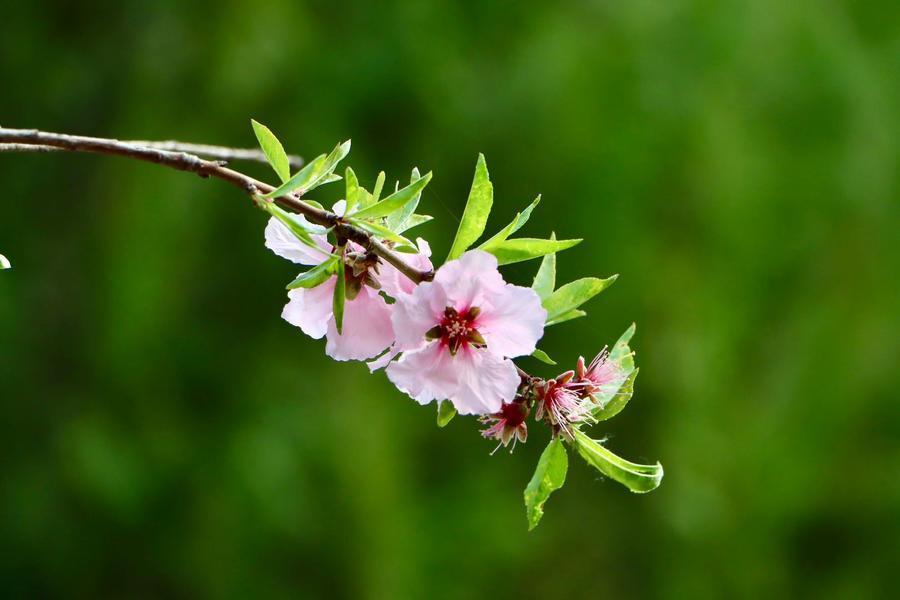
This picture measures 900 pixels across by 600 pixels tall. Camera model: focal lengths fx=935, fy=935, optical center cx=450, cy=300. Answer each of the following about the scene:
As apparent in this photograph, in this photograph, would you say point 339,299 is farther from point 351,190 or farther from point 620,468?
point 620,468

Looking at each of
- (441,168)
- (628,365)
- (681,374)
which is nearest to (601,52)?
(441,168)

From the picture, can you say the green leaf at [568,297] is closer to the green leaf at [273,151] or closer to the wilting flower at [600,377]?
the wilting flower at [600,377]

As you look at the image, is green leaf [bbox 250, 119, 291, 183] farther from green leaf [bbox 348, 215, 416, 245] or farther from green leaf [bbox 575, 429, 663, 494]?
green leaf [bbox 575, 429, 663, 494]

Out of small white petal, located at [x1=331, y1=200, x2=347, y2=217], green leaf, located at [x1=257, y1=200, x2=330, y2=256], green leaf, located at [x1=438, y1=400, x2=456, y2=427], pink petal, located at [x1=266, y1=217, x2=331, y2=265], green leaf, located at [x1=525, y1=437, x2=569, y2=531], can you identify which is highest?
small white petal, located at [x1=331, y1=200, x2=347, y2=217]

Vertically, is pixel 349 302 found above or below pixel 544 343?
below

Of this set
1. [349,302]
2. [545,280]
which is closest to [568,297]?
[545,280]

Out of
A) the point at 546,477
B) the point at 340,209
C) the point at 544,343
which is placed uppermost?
the point at 544,343

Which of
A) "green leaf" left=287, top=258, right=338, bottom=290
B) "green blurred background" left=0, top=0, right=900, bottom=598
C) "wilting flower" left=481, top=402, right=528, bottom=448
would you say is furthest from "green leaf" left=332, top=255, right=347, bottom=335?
"green blurred background" left=0, top=0, right=900, bottom=598
